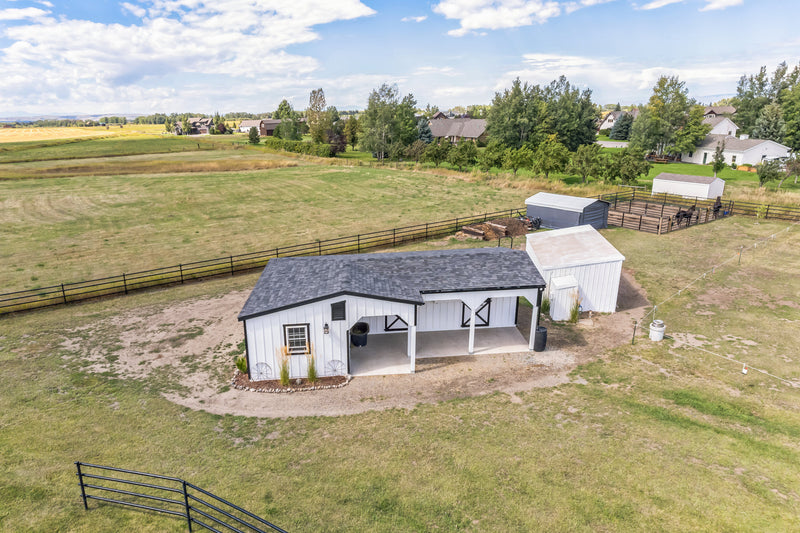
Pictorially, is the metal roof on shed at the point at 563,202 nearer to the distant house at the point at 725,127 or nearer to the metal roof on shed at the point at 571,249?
the metal roof on shed at the point at 571,249

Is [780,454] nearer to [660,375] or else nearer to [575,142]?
[660,375]

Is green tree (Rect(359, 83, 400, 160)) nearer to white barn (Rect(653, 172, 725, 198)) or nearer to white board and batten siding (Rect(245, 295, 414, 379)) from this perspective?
white barn (Rect(653, 172, 725, 198))

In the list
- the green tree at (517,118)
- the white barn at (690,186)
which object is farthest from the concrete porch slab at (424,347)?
the green tree at (517,118)

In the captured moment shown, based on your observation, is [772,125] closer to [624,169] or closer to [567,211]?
[624,169]

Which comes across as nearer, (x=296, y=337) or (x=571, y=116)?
(x=296, y=337)

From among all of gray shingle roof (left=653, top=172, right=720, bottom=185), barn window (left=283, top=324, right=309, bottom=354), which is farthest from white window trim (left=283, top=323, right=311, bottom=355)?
gray shingle roof (left=653, top=172, right=720, bottom=185)

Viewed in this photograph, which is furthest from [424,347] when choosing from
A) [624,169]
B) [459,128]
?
[459,128]
